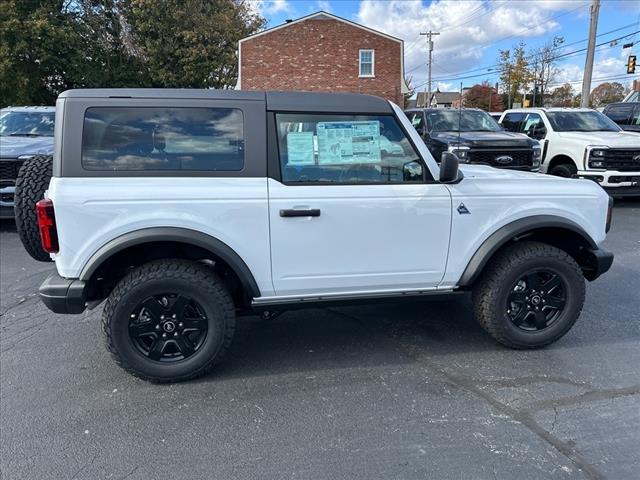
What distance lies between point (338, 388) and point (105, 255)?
1.71 metres

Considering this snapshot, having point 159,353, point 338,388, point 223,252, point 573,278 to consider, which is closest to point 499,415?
point 338,388

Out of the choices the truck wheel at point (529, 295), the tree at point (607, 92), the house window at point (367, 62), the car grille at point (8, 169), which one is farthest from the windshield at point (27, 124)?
the tree at point (607, 92)

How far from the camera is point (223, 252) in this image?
10.2 ft

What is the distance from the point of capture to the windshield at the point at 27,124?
27.4 feet

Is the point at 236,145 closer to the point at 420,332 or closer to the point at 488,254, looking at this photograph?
the point at 488,254

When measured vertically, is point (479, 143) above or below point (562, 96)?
below

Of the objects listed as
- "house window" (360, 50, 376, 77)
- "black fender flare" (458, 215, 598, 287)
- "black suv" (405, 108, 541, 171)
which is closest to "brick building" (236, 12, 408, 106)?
"house window" (360, 50, 376, 77)

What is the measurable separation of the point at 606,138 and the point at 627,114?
4.98 m

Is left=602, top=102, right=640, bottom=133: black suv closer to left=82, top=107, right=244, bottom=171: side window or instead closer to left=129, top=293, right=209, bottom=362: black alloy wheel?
left=82, top=107, right=244, bottom=171: side window

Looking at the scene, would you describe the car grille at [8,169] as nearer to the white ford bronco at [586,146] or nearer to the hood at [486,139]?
the hood at [486,139]

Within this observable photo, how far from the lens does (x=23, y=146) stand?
7.43m

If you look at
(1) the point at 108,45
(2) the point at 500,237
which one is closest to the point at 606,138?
(2) the point at 500,237

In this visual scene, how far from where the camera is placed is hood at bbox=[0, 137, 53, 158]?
725 centimetres

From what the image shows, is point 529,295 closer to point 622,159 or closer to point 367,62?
point 622,159
